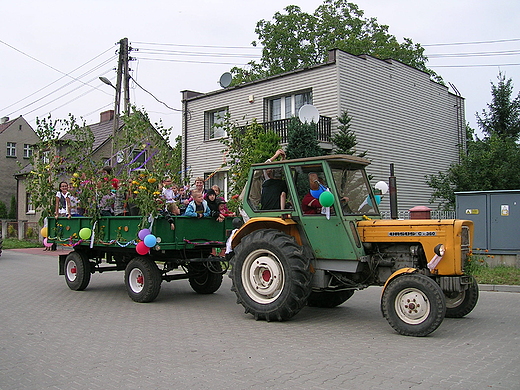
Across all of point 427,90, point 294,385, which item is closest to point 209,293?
point 294,385

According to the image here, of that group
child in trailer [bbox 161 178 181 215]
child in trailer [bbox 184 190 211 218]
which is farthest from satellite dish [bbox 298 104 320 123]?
child in trailer [bbox 161 178 181 215]

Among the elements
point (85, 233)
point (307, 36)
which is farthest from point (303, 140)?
point (307, 36)

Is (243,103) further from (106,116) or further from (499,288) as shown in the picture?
(106,116)

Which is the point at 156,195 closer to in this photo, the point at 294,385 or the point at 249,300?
the point at 249,300

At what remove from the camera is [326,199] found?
7.21 metres

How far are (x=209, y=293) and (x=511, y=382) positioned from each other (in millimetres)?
6722

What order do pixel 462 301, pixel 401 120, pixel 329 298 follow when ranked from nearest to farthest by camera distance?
pixel 462 301 → pixel 329 298 → pixel 401 120

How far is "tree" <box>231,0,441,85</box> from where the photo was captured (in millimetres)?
38562

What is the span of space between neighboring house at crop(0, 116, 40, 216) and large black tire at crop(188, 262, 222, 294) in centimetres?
4010

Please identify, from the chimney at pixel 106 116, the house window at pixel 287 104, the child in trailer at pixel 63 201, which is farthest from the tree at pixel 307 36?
the child in trailer at pixel 63 201

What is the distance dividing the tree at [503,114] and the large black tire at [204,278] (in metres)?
17.3

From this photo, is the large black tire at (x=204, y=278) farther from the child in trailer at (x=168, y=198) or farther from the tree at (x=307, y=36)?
the tree at (x=307, y=36)

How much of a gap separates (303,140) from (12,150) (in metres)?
39.5

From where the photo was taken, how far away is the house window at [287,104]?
2092cm
